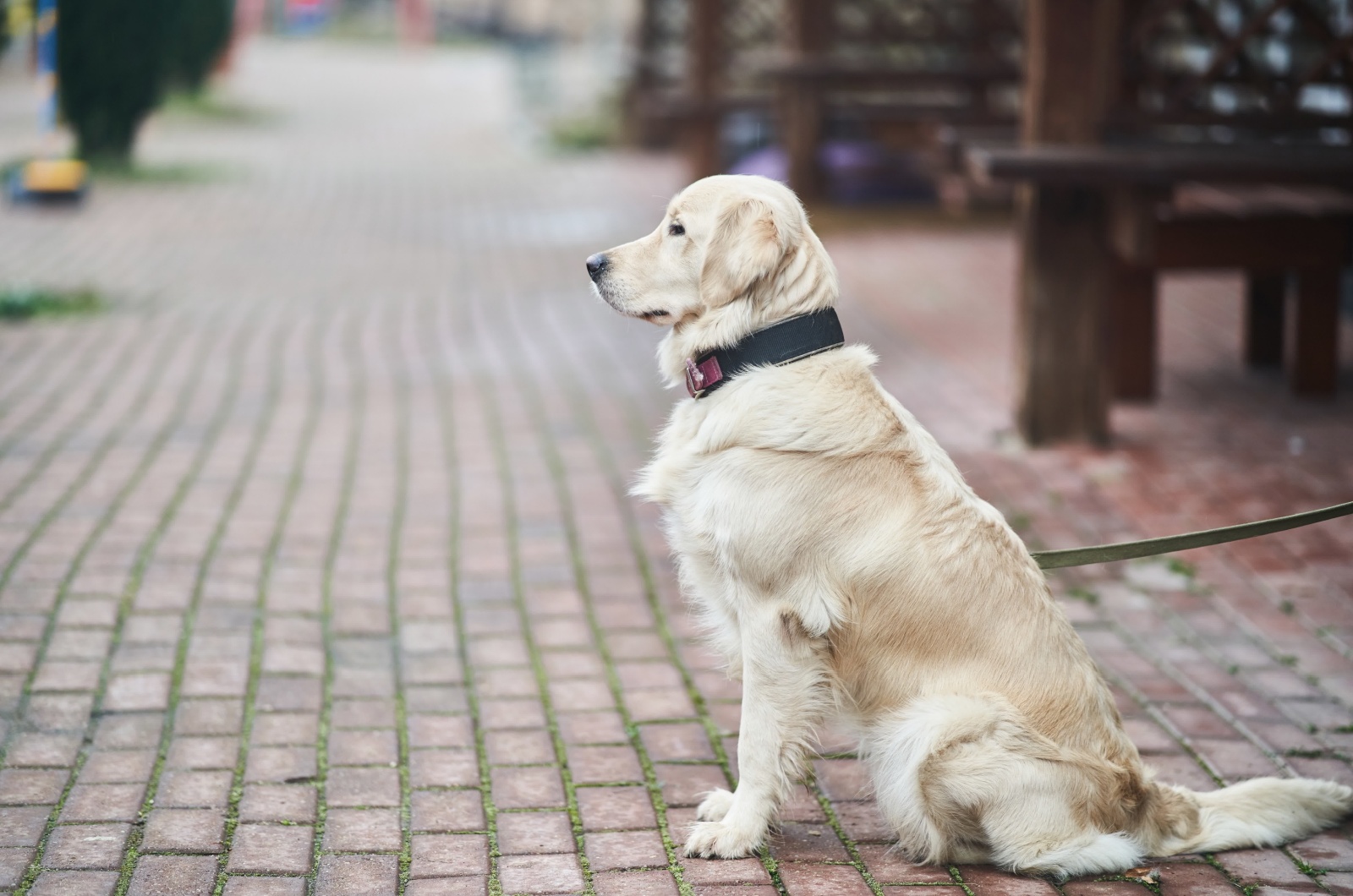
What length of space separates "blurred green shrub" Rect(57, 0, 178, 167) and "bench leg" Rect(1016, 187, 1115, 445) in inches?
482

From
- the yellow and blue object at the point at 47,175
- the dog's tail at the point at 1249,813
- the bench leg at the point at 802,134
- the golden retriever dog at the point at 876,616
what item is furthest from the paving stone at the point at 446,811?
the yellow and blue object at the point at 47,175

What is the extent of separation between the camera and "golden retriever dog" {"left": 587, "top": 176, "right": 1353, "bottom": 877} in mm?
2939

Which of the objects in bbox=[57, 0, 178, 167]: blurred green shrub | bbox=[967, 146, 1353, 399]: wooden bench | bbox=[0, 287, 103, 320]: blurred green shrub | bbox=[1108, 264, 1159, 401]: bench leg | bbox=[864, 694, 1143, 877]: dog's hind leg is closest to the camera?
bbox=[864, 694, 1143, 877]: dog's hind leg

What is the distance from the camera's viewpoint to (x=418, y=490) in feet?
19.0

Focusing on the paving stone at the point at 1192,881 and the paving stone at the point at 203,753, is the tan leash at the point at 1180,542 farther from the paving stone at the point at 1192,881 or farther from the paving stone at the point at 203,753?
the paving stone at the point at 203,753

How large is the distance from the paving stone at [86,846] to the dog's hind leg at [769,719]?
4.16 feet

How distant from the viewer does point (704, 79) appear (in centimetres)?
1440

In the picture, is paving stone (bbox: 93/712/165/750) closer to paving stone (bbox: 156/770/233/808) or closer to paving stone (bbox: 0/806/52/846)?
paving stone (bbox: 156/770/233/808)

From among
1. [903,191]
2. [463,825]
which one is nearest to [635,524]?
[463,825]

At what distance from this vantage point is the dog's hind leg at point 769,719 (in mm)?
3031

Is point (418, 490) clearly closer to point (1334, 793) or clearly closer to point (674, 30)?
point (1334, 793)

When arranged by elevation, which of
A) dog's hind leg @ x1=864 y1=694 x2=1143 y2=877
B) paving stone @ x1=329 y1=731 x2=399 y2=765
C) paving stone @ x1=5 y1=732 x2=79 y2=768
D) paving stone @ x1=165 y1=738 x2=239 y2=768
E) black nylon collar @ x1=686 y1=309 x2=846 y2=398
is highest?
black nylon collar @ x1=686 y1=309 x2=846 y2=398

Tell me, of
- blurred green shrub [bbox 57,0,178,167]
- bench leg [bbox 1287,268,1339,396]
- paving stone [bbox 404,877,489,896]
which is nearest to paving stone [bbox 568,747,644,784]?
paving stone [bbox 404,877,489,896]

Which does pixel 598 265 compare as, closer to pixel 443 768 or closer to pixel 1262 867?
pixel 443 768
